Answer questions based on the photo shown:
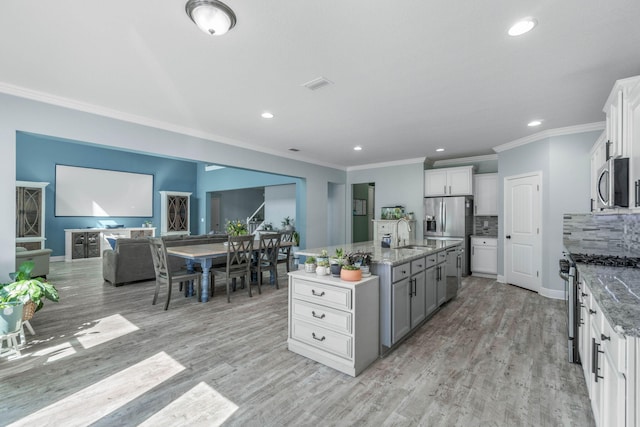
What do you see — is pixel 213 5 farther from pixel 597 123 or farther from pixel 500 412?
pixel 597 123

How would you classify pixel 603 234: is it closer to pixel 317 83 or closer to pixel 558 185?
pixel 558 185

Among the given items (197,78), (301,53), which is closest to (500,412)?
(301,53)

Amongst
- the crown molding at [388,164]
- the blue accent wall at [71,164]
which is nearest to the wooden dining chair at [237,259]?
the crown molding at [388,164]

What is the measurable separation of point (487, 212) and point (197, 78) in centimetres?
588

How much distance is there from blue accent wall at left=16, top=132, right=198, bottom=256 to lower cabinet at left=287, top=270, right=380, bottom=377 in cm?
716

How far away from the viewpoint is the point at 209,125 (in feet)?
14.6

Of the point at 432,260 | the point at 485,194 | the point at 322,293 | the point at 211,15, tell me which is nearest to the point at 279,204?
the point at 485,194

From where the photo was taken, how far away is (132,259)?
518 cm

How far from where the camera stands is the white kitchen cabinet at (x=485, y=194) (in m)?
6.02

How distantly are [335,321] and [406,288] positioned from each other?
34.1 inches

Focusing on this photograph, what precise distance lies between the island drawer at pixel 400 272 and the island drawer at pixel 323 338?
2.24 ft

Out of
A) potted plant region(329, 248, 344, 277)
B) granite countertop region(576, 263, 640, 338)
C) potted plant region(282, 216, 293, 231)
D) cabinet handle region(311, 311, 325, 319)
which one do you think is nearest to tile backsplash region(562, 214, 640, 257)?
granite countertop region(576, 263, 640, 338)

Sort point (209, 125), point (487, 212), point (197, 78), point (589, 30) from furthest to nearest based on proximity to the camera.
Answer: point (487, 212) → point (209, 125) → point (197, 78) → point (589, 30)

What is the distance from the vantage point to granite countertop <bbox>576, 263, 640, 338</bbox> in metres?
1.15
